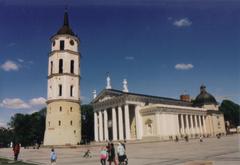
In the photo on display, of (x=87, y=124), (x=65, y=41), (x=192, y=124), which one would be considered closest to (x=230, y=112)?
(x=192, y=124)

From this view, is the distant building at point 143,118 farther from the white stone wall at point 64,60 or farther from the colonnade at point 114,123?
the white stone wall at point 64,60

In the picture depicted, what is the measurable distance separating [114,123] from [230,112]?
55.1m

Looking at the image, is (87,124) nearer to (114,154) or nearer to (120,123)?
(120,123)

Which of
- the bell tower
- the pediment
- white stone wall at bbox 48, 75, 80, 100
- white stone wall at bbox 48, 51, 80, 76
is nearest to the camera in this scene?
the bell tower

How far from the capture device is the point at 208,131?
264 ft

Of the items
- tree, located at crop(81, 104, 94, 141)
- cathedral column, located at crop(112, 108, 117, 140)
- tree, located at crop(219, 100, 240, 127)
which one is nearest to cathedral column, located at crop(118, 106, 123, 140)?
cathedral column, located at crop(112, 108, 117, 140)

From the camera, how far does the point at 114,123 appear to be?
67.7 metres

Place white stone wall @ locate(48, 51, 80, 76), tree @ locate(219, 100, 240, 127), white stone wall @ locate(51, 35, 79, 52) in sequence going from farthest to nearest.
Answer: tree @ locate(219, 100, 240, 127)
white stone wall @ locate(51, 35, 79, 52)
white stone wall @ locate(48, 51, 80, 76)

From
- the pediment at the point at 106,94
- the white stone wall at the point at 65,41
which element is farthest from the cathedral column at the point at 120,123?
the white stone wall at the point at 65,41

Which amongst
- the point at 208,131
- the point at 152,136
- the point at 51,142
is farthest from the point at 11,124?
the point at 208,131

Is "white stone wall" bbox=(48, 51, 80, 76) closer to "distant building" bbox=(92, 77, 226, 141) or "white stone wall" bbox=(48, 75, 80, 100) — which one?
"white stone wall" bbox=(48, 75, 80, 100)

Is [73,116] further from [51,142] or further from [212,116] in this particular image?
[212,116]

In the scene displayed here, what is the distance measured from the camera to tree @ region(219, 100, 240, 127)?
10256 cm

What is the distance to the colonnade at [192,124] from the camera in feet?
234
